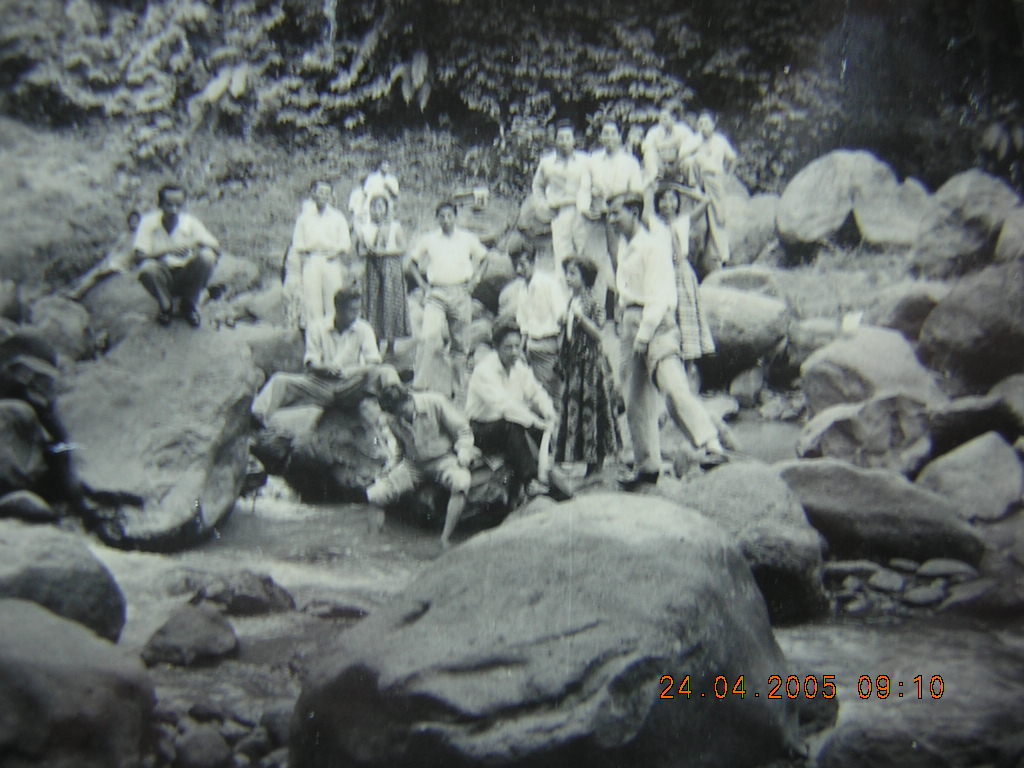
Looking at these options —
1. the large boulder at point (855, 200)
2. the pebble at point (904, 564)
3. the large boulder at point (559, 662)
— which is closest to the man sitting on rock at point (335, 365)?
the large boulder at point (559, 662)

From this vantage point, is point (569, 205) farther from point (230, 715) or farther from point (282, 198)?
point (230, 715)

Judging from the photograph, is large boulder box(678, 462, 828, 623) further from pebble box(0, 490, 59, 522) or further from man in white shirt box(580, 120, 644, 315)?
pebble box(0, 490, 59, 522)

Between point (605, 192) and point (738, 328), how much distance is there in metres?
0.89

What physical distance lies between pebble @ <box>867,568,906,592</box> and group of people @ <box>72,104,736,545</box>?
0.75 metres

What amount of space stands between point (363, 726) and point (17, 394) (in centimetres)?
183

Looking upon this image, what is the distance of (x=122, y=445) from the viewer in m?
3.40

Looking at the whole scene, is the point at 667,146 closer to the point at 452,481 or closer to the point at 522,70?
the point at 522,70

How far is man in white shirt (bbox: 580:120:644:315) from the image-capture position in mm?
3977

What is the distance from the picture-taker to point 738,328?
4352 millimetres

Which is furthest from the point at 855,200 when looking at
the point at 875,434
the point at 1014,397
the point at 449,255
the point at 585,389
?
the point at 449,255

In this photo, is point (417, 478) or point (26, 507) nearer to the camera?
point (26, 507)

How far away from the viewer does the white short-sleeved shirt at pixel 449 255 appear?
425 centimetres

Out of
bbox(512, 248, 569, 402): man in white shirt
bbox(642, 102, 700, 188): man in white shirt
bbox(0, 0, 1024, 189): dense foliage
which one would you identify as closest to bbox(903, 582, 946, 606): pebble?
bbox(0, 0, 1024, 189): dense foliage

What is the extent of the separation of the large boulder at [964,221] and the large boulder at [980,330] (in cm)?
12
